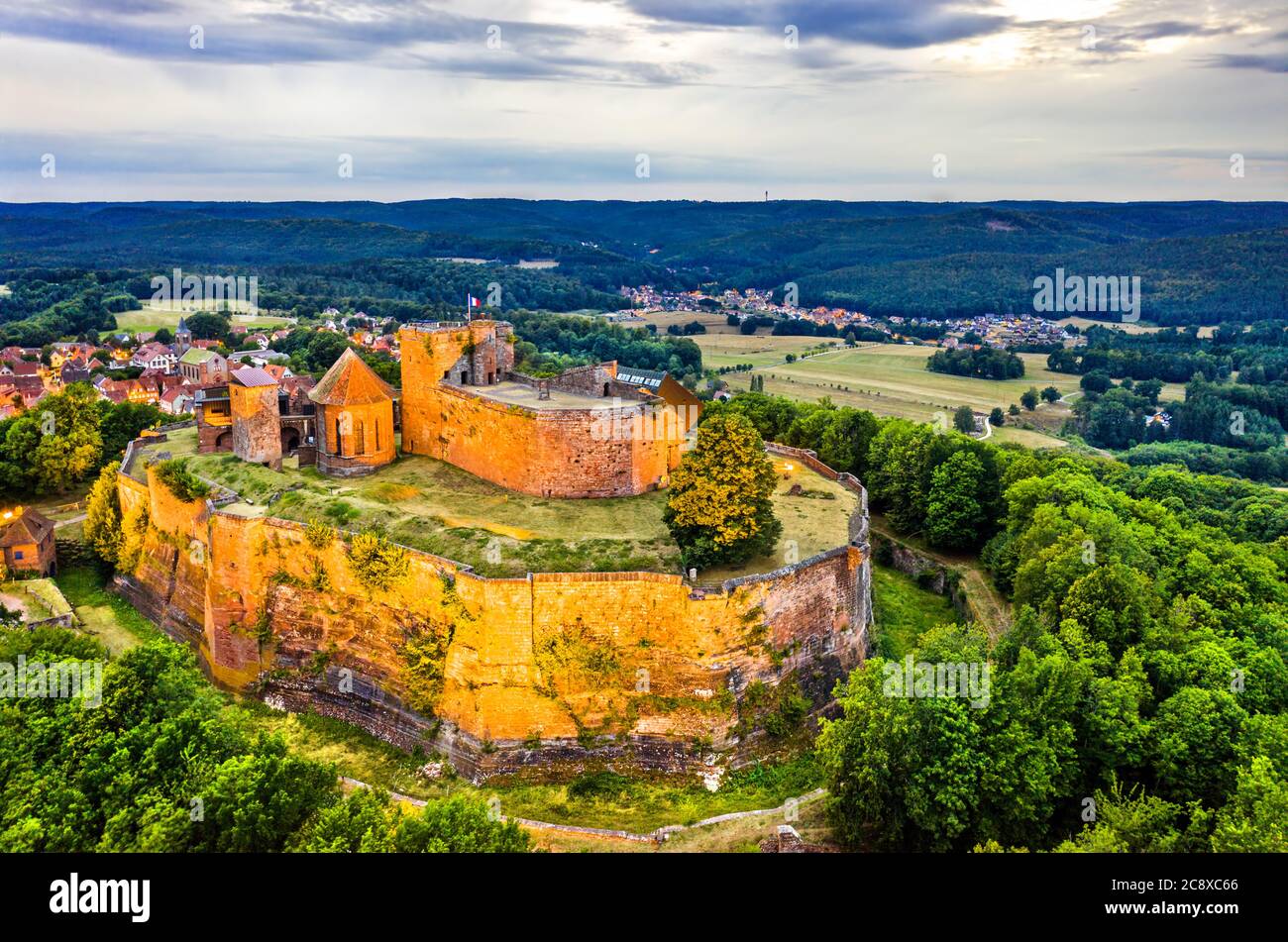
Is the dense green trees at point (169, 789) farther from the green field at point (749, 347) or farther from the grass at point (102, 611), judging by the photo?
the green field at point (749, 347)

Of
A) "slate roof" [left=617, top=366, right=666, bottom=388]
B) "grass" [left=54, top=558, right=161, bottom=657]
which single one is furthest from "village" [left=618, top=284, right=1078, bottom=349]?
"grass" [left=54, top=558, right=161, bottom=657]

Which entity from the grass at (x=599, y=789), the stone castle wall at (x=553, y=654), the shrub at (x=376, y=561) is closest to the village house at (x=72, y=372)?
the stone castle wall at (x=553, y=654)

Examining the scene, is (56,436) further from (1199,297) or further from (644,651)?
(1199,297)

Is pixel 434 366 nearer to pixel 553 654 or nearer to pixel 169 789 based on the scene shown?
pixel 553 654

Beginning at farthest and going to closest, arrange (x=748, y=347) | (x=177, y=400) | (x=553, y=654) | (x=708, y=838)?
→ (x=748, y=347)
(x=177, y=400)
(x=553, y=654)
(x=708, y=838)

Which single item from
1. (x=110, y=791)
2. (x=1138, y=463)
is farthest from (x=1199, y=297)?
(x=110, y=791)

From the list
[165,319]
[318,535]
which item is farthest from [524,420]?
[165,319]
